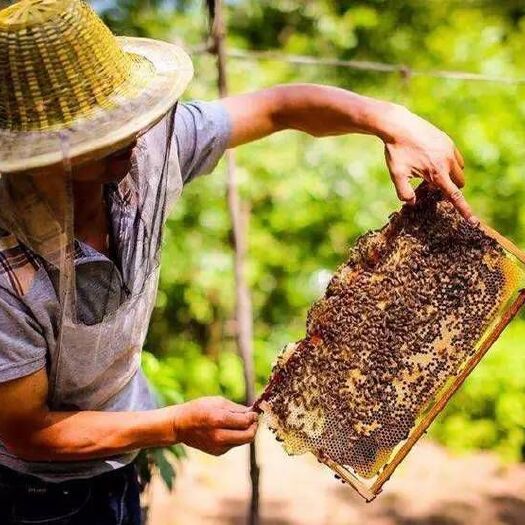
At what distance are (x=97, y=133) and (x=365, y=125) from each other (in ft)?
2.86

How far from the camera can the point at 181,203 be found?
5.39 m

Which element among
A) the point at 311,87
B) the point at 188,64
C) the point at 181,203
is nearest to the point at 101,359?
the point at 188,64

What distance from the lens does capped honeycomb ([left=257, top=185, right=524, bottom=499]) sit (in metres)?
Answer: 2.14

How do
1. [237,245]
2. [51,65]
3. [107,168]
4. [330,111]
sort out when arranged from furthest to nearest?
1. [237,245]
2. [330,111]
3. [107,168]
4. [51,65]

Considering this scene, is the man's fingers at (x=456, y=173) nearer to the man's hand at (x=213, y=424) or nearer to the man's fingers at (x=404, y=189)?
the man's fingers at (x=404, y=189)

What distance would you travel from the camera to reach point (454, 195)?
2.03m

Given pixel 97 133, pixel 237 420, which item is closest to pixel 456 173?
pixel 237 420

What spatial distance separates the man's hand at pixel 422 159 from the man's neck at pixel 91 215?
0.76m

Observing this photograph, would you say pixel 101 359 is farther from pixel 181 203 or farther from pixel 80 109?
pixel 181 203

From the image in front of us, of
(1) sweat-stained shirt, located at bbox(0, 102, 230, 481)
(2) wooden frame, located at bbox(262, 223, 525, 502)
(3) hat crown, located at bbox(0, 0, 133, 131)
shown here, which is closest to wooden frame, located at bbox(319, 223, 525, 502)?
(2) wooden frame, located at bbox(262, 223, 525, 502)

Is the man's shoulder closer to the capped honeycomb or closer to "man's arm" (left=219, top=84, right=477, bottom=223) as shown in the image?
the capped honeycomb

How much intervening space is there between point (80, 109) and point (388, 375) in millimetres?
1087

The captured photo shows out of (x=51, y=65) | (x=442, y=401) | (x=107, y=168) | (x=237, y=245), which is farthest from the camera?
(x=237, y=245)

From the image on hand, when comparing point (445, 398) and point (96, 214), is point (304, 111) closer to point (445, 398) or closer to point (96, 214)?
point (96, 214)
